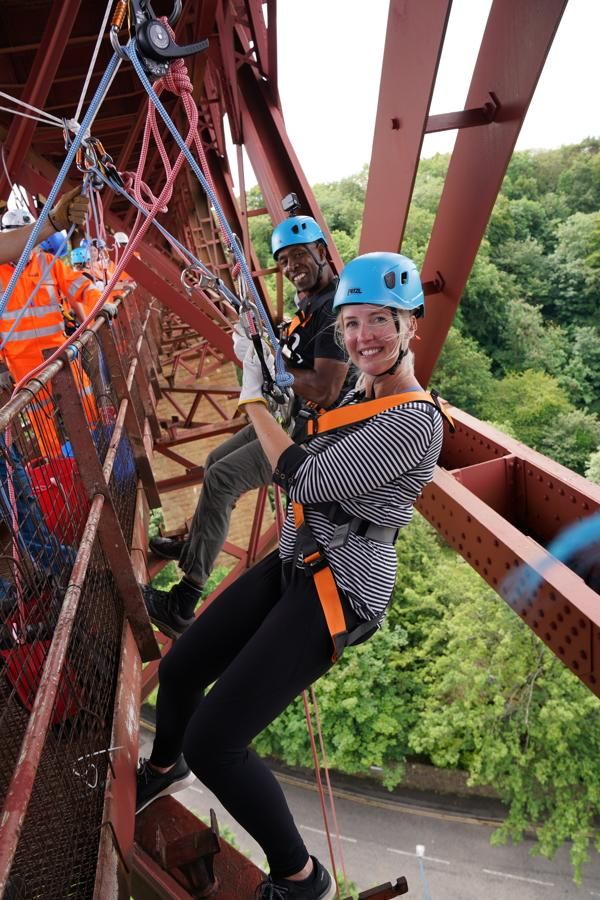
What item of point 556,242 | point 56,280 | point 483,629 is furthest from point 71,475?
point 556,242

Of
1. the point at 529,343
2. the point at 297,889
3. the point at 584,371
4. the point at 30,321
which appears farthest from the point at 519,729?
the point at 529,343

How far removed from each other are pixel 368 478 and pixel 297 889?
1.30 meters

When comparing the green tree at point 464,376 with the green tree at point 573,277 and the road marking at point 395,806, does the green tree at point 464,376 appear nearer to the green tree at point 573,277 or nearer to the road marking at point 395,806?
the green tree at point 573,277

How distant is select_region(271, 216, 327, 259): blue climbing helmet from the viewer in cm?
315

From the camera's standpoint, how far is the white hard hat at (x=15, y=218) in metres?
4.70

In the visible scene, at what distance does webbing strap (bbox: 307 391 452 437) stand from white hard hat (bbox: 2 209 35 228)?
359 cm

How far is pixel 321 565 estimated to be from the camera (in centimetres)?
205

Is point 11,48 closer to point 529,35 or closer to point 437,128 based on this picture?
point 437,128

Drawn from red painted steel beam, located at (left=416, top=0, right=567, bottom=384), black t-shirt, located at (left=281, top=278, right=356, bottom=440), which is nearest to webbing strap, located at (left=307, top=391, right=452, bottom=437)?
black t-shirt, located at (left=281, top=278, right=356, bottom=440)

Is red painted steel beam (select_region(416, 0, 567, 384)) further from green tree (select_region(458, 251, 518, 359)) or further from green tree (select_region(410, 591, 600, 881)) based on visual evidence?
green tree (select_region(458, 251, 518, 359))

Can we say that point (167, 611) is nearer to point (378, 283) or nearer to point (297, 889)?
point (297, 889)

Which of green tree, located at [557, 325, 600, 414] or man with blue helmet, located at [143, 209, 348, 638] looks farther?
green tree, located at [557, 325, 600, 414]

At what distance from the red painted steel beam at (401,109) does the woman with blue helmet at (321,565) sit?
0.94 meters

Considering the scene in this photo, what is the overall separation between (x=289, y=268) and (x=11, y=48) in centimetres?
357
